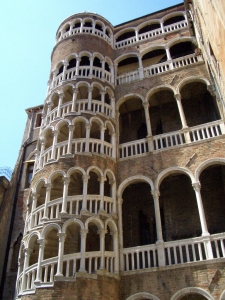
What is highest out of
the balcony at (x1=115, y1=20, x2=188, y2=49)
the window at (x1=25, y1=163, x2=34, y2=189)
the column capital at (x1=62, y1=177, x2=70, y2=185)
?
the balcony at (x1=115, y1=20, x2=188, y2=49)

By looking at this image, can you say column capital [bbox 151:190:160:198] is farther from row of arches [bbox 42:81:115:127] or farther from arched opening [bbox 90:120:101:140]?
row of arches [bbox 42:81:115:127]

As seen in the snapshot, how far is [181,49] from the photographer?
19.2 m

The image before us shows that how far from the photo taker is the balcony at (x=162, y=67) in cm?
1639

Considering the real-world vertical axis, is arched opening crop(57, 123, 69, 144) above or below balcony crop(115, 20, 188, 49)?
below

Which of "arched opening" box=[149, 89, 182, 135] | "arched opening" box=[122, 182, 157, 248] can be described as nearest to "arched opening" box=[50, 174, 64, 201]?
"arched opening" box=[122, 182, 157, 248]

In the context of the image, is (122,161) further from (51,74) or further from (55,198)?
(51,74)

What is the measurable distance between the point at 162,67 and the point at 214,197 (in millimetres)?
7714

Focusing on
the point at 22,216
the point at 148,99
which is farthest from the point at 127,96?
the point at 22,216

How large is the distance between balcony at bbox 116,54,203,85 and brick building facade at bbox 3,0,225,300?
8 centimetres

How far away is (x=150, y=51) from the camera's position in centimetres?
1917

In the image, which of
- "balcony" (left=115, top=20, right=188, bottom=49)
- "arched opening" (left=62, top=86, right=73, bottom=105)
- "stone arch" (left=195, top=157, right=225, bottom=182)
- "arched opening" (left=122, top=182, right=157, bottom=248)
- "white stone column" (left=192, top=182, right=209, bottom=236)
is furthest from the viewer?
"balcony" (left=115, top=20, right=188, bottom=49)

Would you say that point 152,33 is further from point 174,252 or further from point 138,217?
point 174,252

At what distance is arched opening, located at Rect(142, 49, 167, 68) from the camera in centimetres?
1941

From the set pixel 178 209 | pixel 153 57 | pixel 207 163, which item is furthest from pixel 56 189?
pixel 153 57
